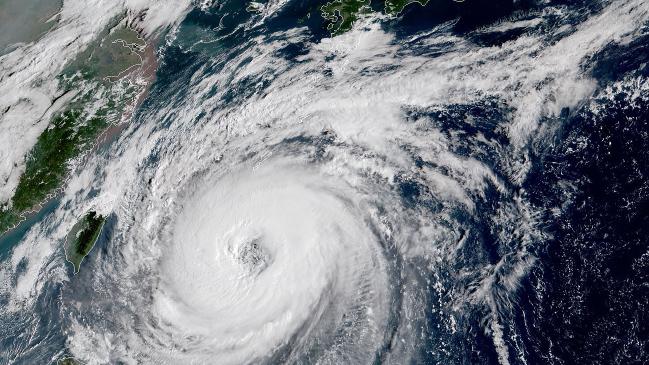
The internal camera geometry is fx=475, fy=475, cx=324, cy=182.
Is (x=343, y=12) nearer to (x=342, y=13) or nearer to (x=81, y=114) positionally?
(x=342, y=13)

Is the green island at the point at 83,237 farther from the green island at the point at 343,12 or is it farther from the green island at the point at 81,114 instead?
the green island at the point at 343,12

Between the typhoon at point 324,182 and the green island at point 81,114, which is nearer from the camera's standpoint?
the typhoon at point 324,182

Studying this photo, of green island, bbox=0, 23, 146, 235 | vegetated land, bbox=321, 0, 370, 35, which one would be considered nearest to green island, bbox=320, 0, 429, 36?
vegetated land, bbox=321, 0, 370, 35

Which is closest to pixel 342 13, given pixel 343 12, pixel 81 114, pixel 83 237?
pixel 343 12

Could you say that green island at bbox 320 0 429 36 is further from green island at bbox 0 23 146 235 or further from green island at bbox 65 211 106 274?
green island at bbox 65 211 106 274

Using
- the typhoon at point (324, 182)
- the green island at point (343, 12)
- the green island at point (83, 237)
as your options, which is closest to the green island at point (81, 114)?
the typhoon at point (324, 182)

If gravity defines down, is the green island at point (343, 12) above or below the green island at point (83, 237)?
above

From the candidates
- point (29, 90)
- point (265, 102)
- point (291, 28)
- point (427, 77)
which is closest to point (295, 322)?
point (265, 102)

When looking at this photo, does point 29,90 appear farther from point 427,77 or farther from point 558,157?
point 558,157
